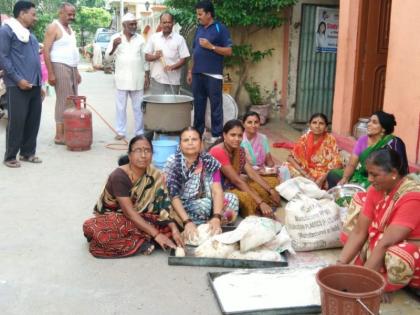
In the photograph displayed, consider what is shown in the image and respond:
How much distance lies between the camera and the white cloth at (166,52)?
7762 millimetres

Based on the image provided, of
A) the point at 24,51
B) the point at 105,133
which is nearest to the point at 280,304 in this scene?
the point at 24,51

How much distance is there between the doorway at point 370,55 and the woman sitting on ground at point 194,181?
3144 mm

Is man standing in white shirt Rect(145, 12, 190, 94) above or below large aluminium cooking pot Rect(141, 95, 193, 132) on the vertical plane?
A: above

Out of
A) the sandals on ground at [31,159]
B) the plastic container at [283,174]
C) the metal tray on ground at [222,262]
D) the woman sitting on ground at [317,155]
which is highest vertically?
the woman sitting on ground at [317,155]

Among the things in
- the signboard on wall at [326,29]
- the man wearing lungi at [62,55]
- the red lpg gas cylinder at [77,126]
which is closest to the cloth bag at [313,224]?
the red lpg gas cylinder at [77,126]

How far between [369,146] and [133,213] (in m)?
2.23

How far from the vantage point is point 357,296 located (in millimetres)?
2586

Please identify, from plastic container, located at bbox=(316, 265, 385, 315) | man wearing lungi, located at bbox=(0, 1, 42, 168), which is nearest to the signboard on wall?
man wearing lungi, located at bbox=(0, 1, 42, 168)

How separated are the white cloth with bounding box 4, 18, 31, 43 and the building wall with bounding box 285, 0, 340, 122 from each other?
4645 mm

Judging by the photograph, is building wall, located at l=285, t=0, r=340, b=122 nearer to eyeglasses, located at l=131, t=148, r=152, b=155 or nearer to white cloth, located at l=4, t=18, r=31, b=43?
white cloth, located at l=4, t=18, r=31, b=43

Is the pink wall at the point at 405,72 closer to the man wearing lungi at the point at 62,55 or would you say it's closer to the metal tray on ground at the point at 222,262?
the metal tray on ground at the point at 222,262

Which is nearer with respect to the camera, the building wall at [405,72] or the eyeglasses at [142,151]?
the eyeglasses at [142,151]

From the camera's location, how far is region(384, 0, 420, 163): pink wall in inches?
205

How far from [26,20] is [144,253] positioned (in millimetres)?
3562
